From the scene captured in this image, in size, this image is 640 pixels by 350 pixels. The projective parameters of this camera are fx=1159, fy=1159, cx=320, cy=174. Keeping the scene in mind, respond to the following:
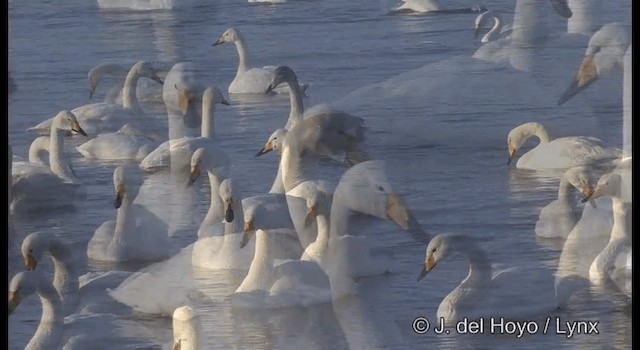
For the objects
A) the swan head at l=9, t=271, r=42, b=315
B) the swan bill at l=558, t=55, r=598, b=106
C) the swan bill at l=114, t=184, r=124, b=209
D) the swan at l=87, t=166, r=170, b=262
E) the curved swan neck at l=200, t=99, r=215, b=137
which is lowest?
the swan head at l=9, t=271, r=42, b=315

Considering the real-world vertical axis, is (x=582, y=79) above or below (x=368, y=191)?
above

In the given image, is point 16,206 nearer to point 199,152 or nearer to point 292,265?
point 199,152

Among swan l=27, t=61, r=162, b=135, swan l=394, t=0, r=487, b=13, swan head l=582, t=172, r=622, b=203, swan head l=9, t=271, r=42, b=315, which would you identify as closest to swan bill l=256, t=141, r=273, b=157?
swan l=27, t=61, r=162, b=135

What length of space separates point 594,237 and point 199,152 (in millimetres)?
696

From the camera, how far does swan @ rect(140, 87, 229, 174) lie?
194 centimetres

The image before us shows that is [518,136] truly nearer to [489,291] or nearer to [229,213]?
[489,291]

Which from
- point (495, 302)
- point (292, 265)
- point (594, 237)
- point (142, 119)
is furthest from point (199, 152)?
point (594, 237)

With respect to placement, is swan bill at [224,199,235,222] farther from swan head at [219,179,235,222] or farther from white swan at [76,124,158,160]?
white swan at [76,124,158,160]

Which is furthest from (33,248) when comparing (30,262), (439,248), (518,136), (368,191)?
(518,136)

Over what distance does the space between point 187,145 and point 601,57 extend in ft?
2.38

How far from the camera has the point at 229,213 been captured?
195 cm

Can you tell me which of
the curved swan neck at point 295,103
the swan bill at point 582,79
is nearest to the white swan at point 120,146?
the curved swan neck at point 295,103

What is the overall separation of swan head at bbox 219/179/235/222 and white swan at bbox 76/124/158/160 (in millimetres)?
137

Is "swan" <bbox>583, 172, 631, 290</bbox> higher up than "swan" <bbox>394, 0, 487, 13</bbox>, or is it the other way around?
"swan" <bbox>394, 0, 487, 13</bbox>
